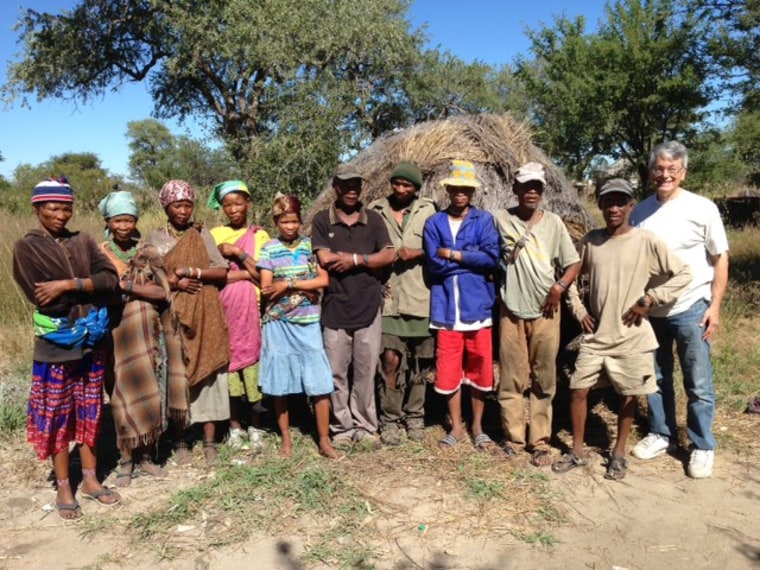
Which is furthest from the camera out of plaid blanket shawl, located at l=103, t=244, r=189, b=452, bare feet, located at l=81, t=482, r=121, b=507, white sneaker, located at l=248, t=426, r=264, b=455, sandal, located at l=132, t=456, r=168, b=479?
white sneaker, located at l=248, t=426, r=264, b=455

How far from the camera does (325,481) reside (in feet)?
11.6

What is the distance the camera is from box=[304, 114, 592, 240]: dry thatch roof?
4910mm

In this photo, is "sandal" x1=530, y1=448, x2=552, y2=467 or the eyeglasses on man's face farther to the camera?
"sandal" x1=530, y1=448, x2=552, y2=467

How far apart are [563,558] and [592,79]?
44.5 feet

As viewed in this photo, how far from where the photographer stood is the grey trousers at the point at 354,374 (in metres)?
3.88

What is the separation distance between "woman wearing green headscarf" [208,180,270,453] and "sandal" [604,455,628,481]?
7.35 feet

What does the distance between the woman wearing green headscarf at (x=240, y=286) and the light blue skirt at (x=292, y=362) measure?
0.15 m

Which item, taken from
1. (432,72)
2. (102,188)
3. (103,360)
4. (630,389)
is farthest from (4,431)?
(432,72)

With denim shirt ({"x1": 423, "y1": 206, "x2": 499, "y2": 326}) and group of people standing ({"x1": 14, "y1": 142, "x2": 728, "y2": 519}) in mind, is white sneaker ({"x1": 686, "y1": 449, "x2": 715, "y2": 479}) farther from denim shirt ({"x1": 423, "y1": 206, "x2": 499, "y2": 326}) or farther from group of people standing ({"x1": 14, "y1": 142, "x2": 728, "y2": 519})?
denim shirt ({"x1": 423, "y1": 206, "x2": 499, "y2": 326})

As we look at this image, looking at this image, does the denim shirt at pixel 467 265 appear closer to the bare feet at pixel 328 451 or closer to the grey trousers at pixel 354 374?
the grey trousers at pixel 354 374

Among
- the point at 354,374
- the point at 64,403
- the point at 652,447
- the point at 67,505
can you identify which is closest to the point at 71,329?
the point at 64,403

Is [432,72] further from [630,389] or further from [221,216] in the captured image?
[630,389]

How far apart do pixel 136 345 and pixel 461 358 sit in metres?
2.04

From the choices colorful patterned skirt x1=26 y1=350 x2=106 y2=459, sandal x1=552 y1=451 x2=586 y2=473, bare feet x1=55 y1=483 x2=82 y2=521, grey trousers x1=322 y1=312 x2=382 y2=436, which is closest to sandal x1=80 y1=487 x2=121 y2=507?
bare feet x1=55 y1=483 x2=82 y2=521
